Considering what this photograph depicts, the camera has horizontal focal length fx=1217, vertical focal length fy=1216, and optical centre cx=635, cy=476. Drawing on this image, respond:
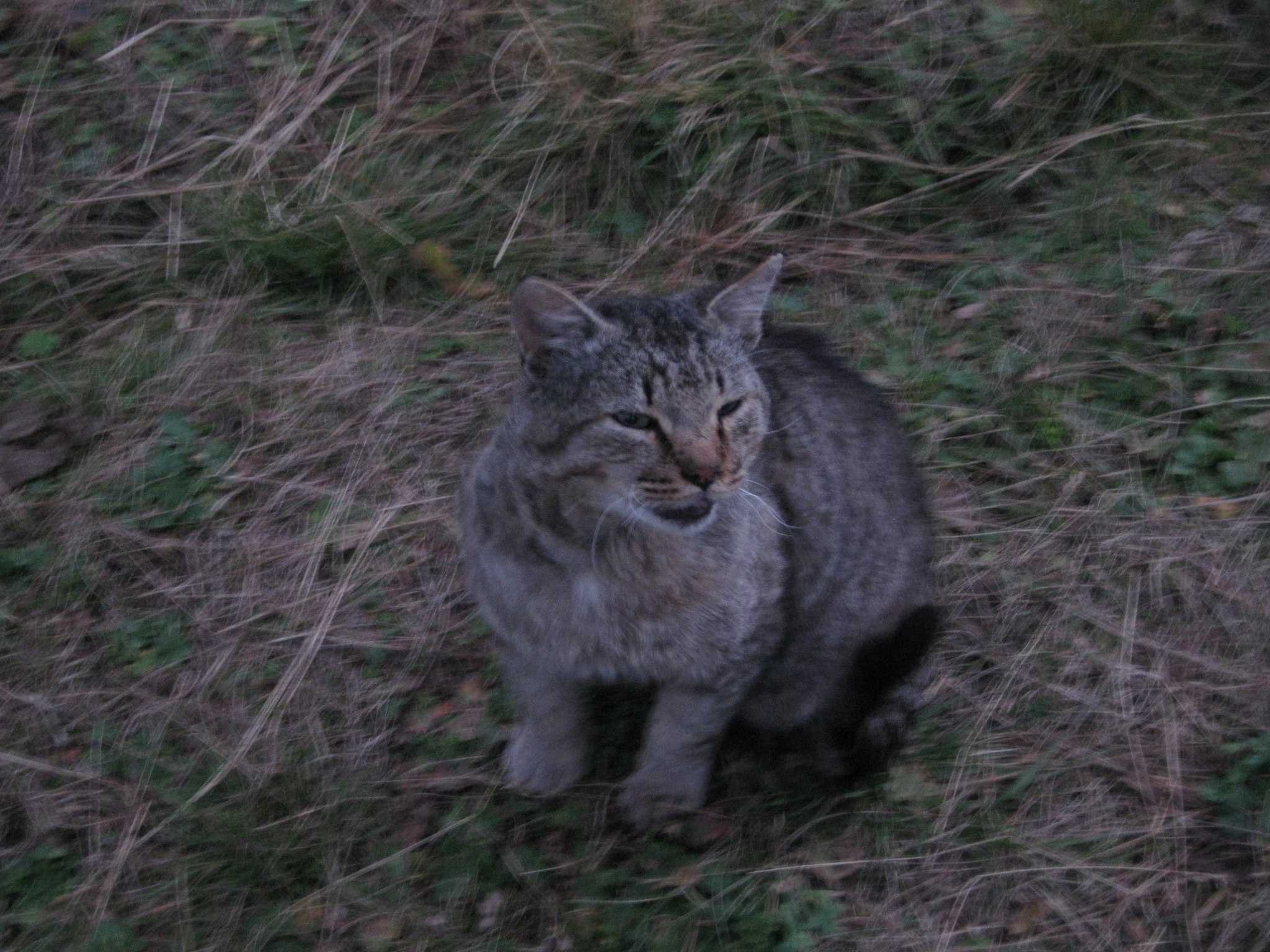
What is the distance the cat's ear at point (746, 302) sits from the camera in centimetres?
299

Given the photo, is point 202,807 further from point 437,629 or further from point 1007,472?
point 1007,472

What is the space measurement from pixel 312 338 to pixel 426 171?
86 cm

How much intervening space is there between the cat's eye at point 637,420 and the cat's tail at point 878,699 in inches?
31.6

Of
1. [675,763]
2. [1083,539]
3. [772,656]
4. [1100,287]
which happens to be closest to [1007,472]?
[1083,539]

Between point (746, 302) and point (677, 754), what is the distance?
1.18 metres

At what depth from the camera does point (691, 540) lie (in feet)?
9.71

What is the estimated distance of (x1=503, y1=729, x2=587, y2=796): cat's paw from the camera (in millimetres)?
3357

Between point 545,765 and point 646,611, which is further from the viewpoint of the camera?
point 545,765

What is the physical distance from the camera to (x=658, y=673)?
3.05 meters

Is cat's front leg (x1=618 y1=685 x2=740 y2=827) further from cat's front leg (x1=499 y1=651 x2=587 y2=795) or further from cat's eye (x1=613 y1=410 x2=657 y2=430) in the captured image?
cat's eye (x1=613 y1=410 x2=657 y2=430)

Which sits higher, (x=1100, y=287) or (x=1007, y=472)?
(x=1100, y=287)

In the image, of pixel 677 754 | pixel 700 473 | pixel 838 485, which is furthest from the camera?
pixel 838 485

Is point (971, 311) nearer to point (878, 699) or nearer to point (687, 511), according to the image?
point (878, 699)

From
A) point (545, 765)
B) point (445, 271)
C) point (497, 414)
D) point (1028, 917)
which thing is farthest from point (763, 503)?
point (445, 271)
